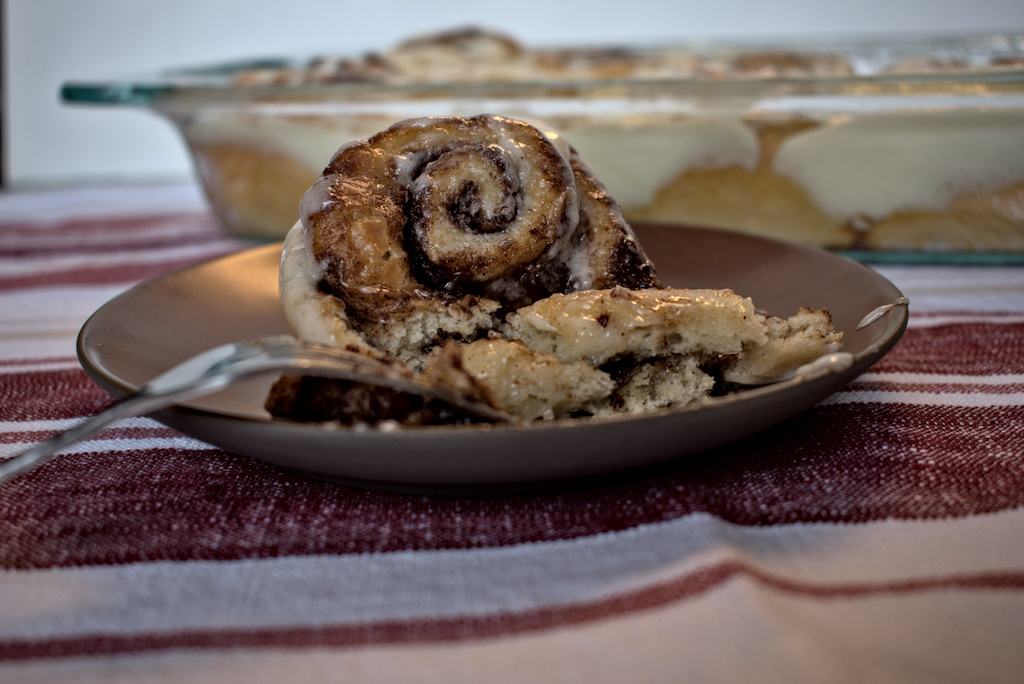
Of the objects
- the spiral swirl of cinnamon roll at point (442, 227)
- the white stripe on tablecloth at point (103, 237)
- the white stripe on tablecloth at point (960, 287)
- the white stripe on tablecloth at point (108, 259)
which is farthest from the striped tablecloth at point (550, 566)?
the white stripe on tablecloth at point (103, 237)

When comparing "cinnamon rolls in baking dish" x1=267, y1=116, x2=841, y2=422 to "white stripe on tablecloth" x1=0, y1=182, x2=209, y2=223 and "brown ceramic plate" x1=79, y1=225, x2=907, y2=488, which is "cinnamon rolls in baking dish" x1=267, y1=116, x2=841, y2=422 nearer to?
"brown ceramic plate" x1=79, y1=225, x2=907, y2=488

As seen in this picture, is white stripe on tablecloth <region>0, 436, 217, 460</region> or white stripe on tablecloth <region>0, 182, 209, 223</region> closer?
white stripe on tablecloth <region>0, 436, 217, 460</region>

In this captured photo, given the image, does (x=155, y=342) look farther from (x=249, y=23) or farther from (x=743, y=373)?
(x=249, y=23)

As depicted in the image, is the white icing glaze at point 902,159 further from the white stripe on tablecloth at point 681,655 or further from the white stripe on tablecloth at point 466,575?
the white stripe on tablecloth at point 681,655

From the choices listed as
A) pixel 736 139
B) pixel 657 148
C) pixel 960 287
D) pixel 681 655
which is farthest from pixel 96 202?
pixel 681 655

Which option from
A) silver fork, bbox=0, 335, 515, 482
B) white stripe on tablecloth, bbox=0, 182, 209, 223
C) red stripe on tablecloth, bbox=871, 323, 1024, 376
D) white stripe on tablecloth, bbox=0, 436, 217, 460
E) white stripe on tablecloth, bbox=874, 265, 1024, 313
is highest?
silver fork, bbox=0, 335, 515, 482

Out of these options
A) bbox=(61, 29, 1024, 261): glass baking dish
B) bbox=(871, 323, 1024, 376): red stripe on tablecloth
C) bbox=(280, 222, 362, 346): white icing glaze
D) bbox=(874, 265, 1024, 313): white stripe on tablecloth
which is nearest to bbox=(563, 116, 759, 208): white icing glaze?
bbox=(61, 29, 1024, 261): glass baking dish

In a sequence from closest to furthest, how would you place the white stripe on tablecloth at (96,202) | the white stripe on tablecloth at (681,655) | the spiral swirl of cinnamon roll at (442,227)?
the white stripe on tablecloth at (681,655) < the spiral swirl of cinnamon roll at (442,227) < the white stripe on tablecloth at (96,202)

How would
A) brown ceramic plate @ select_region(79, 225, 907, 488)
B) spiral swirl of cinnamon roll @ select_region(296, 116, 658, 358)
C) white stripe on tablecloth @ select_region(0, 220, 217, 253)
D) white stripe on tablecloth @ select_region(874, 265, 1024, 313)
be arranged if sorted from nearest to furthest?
brown ceramic plate @ select_region(79, 225, 907, 488), spiral swirl of cinnamon roll @ select_region(296, 116, 658, 358), white stripe on tablecloth @ select_region(874, 265, 1024, 313), white stripe on tablecloth @ select_region(0, 220, 217, 253)
